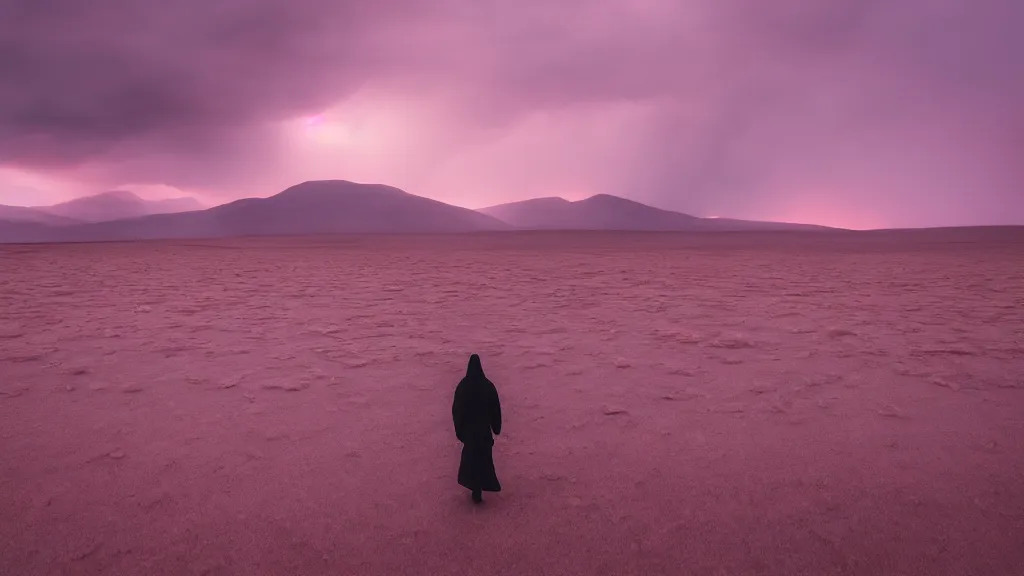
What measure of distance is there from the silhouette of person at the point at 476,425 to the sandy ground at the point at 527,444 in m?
0.23

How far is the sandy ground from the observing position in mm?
3531

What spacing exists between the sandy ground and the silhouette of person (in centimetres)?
23

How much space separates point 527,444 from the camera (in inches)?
205

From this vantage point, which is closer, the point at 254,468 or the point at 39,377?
the point at 254,468

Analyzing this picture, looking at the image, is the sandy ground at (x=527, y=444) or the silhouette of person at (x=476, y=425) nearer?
the sandy ground at (x=527, y=444)

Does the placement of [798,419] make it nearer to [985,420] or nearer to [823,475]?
[823,475]

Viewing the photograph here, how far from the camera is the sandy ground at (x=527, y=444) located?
11.6 feet

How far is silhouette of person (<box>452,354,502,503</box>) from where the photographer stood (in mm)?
3998

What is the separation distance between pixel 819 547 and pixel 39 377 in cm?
913

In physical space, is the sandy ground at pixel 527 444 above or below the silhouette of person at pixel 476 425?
below

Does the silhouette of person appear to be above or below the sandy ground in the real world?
above

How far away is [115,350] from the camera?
878 centimetres

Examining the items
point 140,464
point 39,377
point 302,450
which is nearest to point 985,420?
point 302,450

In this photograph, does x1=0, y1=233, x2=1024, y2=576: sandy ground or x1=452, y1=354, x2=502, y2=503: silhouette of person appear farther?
x1=452, y1=354, x2=502, y2=503: silhouette of person
